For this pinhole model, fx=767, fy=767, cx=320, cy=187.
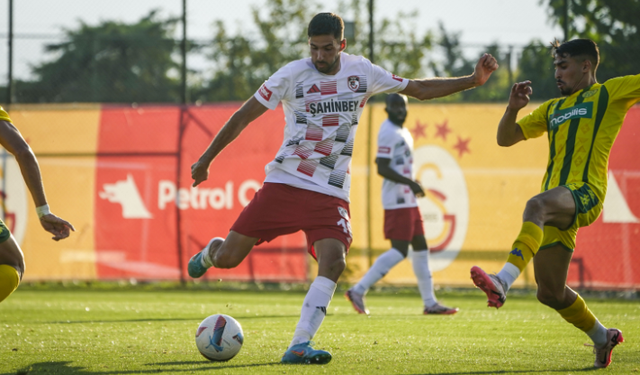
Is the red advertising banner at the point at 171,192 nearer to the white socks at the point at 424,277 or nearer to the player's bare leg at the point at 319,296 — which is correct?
the white socks at the point at 424,277

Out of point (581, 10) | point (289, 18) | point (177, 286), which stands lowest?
point (177, 286)

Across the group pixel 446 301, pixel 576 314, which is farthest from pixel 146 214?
pixel 576 314

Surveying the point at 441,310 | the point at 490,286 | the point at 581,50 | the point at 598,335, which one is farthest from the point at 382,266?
the point at 490,286

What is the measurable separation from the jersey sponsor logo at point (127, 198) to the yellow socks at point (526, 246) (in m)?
8.83

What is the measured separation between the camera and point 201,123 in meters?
12.4

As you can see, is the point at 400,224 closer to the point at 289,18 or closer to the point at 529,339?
the point at 529,339

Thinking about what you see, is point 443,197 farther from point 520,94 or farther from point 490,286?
point 490,286

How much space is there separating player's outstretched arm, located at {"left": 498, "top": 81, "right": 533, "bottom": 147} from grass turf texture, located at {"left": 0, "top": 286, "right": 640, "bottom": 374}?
1.47 metres

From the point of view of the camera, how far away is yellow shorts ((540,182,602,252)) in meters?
4.51

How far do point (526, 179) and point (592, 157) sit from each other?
23.8 ft

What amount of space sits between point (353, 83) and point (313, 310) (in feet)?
4.91

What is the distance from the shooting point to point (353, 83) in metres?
5.05

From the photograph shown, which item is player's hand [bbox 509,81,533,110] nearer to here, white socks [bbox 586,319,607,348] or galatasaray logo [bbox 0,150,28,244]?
white socks [bbox 586,319,607,348]

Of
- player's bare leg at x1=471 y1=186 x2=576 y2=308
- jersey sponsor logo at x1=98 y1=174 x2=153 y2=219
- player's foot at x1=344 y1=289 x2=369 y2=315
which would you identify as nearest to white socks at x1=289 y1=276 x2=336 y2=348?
player's bare leg at x1=471 y1=186 x2=576 y2=308
